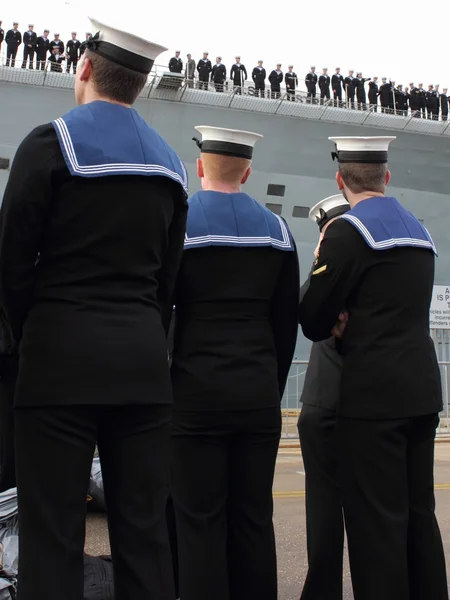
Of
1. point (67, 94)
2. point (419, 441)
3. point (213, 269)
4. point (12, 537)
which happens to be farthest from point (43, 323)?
point (67, 94)

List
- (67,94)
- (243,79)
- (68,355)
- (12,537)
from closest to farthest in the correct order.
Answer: (68,355) < (12,537) < (67,94) < (243,79)

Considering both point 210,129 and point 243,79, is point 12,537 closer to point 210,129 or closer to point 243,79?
point 210,129

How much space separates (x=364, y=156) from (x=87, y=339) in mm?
1363

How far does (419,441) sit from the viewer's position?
95.3 inches

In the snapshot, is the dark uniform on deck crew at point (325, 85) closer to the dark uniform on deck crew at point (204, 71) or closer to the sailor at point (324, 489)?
the dark uniform on deck crew at point (204, 71)

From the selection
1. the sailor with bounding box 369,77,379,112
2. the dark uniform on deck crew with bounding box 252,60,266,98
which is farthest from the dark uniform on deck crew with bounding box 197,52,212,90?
the sailor with bounding box 369,77,379,112

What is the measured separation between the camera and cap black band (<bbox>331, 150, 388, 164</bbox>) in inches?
98.9

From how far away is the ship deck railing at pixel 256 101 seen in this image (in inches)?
687

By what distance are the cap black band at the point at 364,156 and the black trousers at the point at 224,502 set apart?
965 mm

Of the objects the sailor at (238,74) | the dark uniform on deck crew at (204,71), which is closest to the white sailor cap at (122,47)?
the dark uniform on deck crew at (204,71)

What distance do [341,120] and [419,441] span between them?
18.3 meters

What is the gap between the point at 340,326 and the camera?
8.10ft

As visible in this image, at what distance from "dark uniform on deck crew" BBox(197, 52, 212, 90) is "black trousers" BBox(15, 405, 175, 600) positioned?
1803 centimetres

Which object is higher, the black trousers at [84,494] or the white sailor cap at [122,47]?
the white sailor cap at [122,47]
